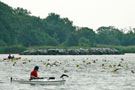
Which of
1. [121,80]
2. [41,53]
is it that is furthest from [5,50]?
[121,80]

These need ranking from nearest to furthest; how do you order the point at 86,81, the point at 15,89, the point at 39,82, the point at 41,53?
1. the point at 15,89
2. the point at 39,82
3. the point at 86,81
4. the point at 41,53

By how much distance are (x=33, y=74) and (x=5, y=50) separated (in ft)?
464

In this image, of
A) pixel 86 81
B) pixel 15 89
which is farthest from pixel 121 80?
pixel 15 89

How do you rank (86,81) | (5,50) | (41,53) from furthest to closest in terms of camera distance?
(5,50) → (41,53) → (86,81)

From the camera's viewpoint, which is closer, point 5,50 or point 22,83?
point 22,83

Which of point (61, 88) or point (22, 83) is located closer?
point (61, 88)

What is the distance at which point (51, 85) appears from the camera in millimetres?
46156

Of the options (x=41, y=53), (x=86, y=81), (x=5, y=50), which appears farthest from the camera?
(x=5, y=50)

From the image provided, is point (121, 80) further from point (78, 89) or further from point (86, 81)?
point (78, 89)

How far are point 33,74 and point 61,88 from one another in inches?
170

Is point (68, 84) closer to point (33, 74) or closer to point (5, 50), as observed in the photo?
point (33, 74)

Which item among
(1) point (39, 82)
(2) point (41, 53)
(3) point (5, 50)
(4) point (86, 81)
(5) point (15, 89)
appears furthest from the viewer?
(3) point (5, 50)

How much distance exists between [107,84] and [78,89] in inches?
211

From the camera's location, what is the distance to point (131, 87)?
44.6m
